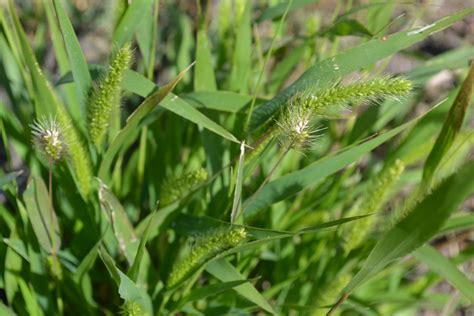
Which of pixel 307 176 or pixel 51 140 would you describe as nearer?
pixel 51 140

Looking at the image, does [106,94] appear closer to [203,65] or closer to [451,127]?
[203,65]

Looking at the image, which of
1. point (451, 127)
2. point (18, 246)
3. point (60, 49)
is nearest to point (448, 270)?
point (451, 127)

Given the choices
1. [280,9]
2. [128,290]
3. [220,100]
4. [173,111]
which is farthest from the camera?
[280,9]

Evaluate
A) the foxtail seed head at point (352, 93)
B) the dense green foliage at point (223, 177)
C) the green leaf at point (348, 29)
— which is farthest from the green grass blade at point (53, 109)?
the green leaf at point (348, 29)

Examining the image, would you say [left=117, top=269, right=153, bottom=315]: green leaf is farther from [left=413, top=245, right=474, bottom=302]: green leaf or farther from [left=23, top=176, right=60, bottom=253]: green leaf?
[left=413, top=245, right=474, bottom=302]: green leaf

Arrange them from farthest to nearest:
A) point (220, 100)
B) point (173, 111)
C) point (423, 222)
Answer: point (220, 100) → point (173, 111) → point (423, 222)

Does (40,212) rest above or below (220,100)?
below

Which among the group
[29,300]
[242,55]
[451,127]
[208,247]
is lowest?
[29,300]
